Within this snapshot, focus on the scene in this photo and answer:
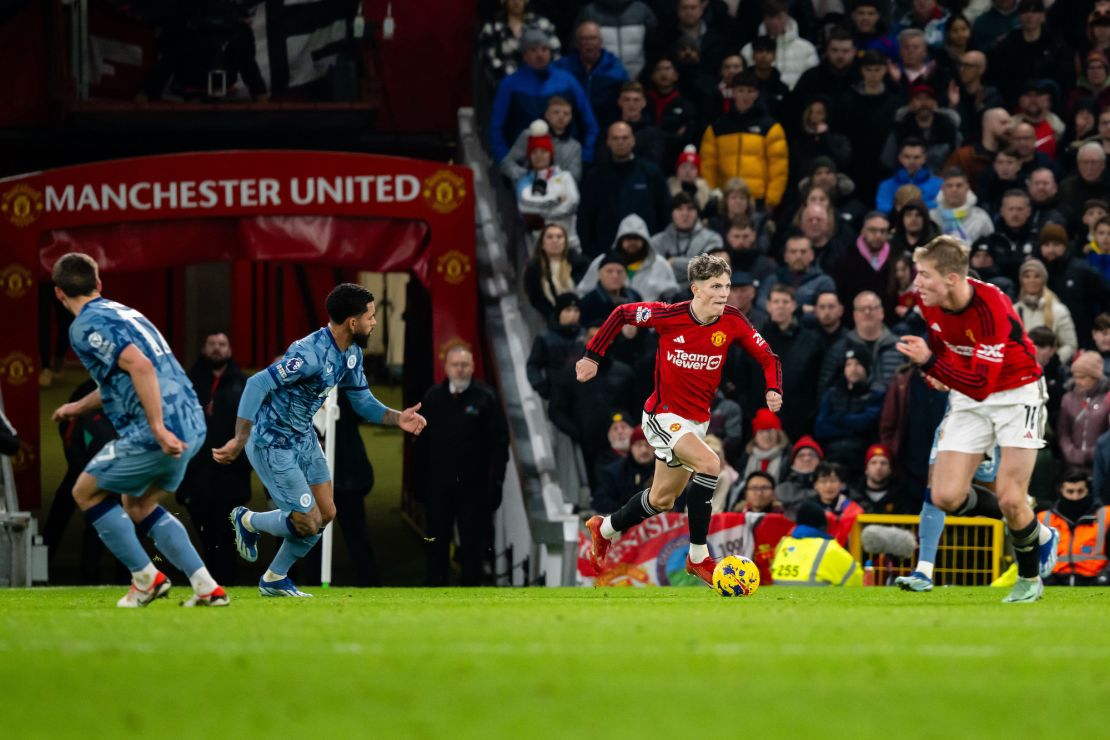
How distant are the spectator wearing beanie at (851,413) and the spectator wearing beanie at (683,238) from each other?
207cm

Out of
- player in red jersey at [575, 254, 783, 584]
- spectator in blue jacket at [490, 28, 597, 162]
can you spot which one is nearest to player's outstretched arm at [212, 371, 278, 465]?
player in red jersey at [575, 254, 783, 584]

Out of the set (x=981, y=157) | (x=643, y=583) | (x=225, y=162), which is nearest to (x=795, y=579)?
(x=643, y=583)

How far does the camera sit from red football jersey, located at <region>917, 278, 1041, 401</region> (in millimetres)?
10664

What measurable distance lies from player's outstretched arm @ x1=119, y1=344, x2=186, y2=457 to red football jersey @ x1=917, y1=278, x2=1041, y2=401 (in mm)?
A: 4107

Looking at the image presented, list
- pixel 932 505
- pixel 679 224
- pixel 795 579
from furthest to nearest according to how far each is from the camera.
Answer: pixel 679 224
pixel 795 579
pixel 932 505

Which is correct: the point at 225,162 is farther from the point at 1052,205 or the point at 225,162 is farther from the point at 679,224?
the point at 1052,205

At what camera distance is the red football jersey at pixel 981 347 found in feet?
35.0

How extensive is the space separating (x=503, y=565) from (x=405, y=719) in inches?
479

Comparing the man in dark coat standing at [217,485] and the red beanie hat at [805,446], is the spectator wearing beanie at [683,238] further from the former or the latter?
the man in dark coat standing at [217,485]

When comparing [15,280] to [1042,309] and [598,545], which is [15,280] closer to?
[598,545]

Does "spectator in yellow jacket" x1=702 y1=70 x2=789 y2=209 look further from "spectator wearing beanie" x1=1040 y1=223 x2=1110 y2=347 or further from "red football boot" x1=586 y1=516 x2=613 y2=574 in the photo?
"red football boot" x1=586 y1=516 x2=613 y2=574

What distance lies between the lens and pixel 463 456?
16188 mm

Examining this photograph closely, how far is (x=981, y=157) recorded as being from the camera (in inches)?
731

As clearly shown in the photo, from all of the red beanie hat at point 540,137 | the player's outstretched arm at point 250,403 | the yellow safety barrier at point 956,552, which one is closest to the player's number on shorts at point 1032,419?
the yellow safety barrier at point 956,552
